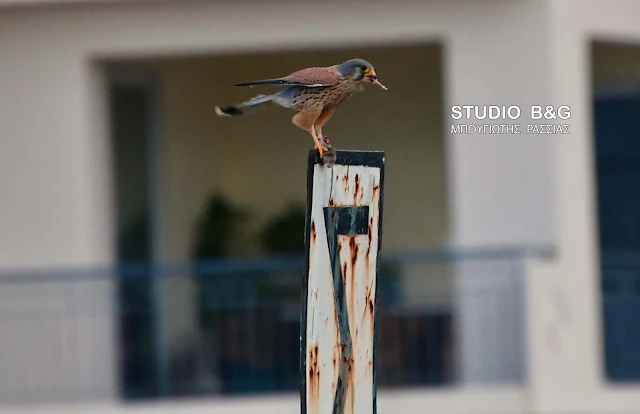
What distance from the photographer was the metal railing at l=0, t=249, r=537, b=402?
27.1 ft

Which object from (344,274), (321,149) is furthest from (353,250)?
(321,149)

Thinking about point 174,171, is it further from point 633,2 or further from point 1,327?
point 633,2

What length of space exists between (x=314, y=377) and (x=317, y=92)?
838 mm

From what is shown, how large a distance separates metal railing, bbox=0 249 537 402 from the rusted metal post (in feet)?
17.8

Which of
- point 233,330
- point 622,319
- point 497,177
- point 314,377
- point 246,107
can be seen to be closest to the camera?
point 314,377

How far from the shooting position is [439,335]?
880 cm

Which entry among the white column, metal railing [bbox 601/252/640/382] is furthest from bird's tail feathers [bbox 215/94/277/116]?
metal railing [bbox 601/252/640/382]

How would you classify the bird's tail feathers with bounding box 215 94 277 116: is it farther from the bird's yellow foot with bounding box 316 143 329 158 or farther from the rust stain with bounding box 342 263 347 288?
the rust stain with bounding box 342 263 347 288

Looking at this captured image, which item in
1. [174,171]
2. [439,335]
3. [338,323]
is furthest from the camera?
[174,171]

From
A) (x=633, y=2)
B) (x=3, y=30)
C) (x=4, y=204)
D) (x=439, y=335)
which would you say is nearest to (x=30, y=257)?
(x=4, y=204)

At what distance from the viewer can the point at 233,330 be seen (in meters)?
8.68

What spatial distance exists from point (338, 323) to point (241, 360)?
239 inches

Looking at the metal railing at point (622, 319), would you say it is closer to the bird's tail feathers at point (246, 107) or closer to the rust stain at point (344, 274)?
the bird's tail feathers at point (246, 107)

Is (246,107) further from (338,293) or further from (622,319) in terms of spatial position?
(622,319)
